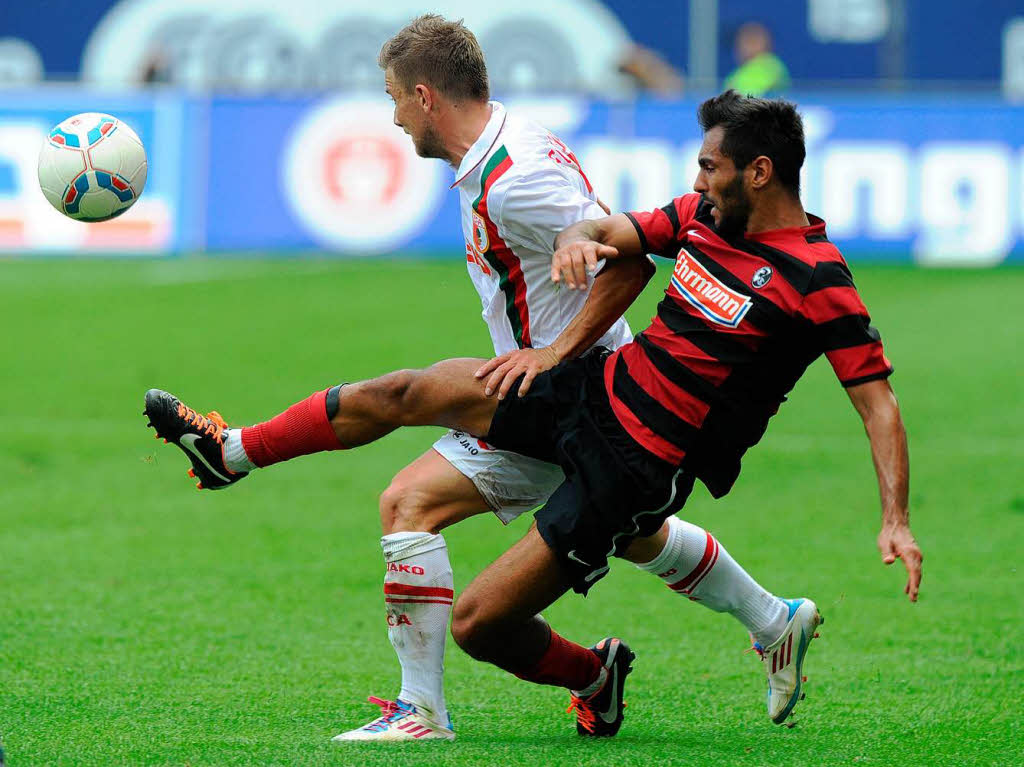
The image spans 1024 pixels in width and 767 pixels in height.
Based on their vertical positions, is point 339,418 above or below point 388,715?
above

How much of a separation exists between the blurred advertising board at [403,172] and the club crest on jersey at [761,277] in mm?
12922

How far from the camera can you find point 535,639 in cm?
470

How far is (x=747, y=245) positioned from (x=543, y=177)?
0.68m

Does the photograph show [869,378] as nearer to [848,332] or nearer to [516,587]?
[848,332]

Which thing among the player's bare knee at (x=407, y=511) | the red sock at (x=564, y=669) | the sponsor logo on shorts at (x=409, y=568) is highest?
the player's bare knee at (x=407, y=511)

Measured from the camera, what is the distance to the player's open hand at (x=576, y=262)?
4.37 meters

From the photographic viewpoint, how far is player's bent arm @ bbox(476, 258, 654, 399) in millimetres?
4734

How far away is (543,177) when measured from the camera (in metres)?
4.77

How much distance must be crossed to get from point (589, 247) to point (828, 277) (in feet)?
2.14

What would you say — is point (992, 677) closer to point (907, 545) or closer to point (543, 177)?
point (907, 545)

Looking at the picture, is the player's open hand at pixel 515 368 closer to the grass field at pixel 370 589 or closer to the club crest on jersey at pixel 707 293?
the club crest on jersey at pixel 707 293

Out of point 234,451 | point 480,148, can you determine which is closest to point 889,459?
point 480,148

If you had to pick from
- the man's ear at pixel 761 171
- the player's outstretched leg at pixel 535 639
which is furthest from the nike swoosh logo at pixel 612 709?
the man's ear at pixel 761 171

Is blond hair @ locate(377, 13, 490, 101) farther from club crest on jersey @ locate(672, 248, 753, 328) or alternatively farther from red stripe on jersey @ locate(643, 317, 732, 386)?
red stripe on jersey @ locate(643, 317, 732, 386)
